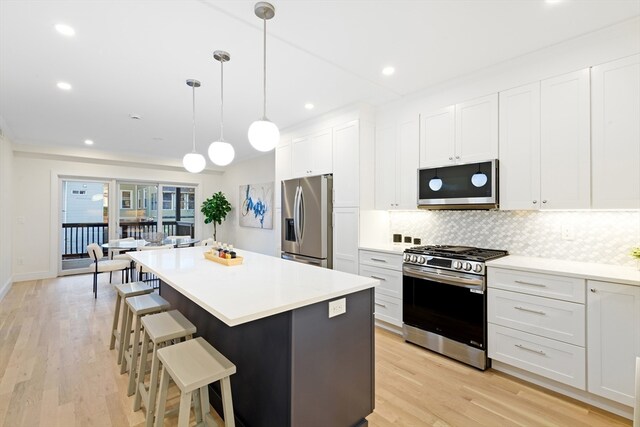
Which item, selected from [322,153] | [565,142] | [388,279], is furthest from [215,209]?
[565,142]

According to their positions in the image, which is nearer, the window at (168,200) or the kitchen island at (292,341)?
the kitchen island at (292,341)

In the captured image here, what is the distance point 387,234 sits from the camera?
3.91m

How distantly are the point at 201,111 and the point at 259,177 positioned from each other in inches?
111

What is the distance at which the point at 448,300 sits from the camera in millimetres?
2701

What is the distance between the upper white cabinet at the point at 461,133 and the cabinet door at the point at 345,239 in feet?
3.41

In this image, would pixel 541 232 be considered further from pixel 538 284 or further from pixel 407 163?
pixel 407 163

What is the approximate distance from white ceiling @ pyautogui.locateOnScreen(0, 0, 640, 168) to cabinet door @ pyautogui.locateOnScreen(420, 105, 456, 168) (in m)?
0.35

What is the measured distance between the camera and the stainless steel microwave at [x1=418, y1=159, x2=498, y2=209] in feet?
8.88

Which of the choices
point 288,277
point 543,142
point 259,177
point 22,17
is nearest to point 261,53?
point 22,17

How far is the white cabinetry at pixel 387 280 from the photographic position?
317 cm

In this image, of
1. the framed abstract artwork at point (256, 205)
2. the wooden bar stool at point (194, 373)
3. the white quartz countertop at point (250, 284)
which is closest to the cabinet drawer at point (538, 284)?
the white quartz countertop at point (250, 284)

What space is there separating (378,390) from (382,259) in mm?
1380

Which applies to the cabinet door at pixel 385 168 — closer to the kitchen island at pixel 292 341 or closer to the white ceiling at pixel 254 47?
the white ceiling at pixel 254 47

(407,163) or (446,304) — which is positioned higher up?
(407,163)
